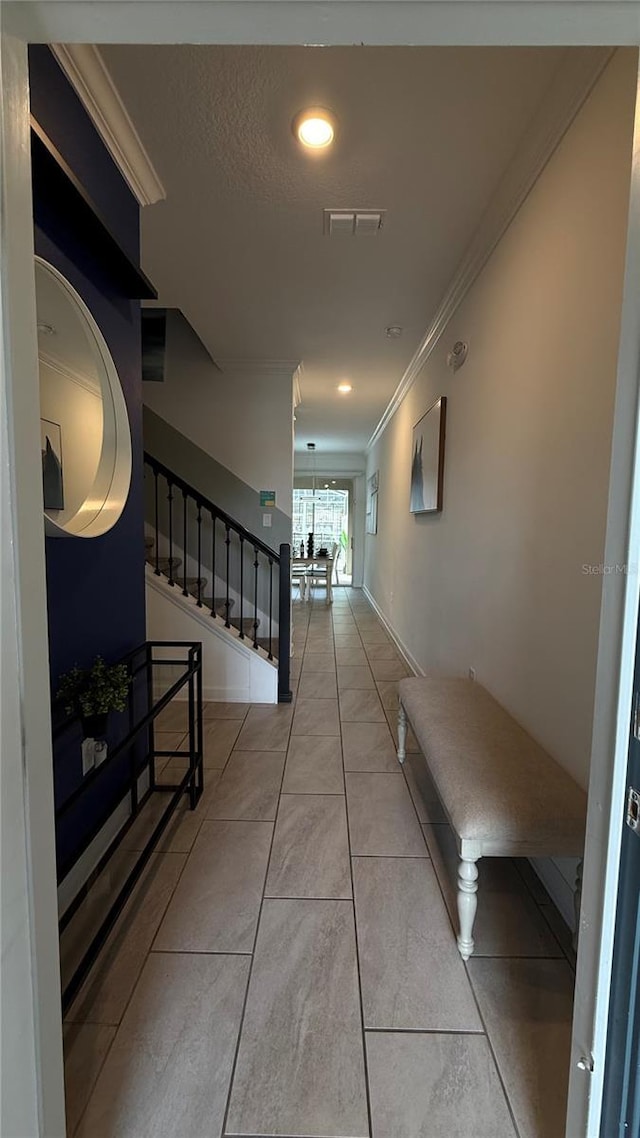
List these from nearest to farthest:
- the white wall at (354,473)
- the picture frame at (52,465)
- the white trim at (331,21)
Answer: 1. the white trim at (331,21)
2. the picture frame at (52,465)
3. the white wall at (354,473)

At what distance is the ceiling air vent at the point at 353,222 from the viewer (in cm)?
220

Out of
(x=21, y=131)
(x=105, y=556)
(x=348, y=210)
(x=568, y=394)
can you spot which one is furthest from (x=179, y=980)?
(x=348, y=210)

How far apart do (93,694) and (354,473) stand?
937 centimetres

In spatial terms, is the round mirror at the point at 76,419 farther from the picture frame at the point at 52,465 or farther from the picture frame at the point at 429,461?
the picture frame at the point at 429,461

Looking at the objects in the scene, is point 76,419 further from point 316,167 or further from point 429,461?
point 429,461

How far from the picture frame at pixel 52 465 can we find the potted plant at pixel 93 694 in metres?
0.52

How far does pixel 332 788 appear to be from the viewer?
93.5 inches

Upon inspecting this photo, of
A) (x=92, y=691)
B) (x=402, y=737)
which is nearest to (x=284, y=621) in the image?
(x=402, y=737)

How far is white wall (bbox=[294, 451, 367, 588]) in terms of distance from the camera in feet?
33.4

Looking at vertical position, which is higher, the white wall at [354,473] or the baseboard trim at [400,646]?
the white wall at [354,473]

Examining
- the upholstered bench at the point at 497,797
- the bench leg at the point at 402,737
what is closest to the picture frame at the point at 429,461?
the bench leg at the point at 402,737

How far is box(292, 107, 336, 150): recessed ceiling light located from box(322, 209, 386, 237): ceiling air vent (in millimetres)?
390

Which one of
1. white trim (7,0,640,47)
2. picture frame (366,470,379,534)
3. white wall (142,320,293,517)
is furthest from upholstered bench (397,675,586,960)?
Answer: picture frame (366,470,379,534)

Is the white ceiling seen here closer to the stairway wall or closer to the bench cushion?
the stairway wall
